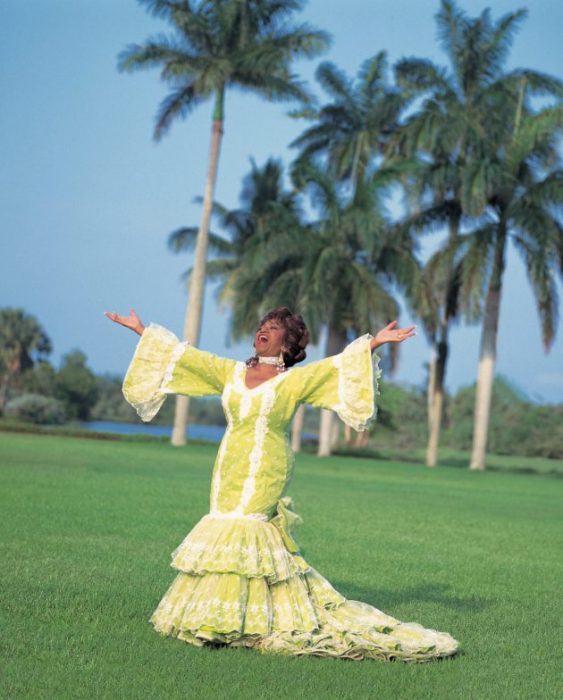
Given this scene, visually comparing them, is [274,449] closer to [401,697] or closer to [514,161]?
[401,697]

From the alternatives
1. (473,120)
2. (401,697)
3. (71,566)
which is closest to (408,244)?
(473,120)

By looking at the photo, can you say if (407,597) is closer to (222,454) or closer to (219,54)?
(222,454)

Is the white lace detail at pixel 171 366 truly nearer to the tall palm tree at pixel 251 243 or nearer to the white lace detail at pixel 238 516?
the white lace detail at pixel 238 516

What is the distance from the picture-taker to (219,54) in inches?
1587

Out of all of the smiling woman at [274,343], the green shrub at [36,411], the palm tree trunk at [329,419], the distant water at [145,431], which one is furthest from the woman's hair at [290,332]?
the green shrub at [36,411]

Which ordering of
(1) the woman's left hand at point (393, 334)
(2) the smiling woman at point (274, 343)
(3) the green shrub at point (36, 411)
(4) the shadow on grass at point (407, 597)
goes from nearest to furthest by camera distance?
(1) the woman's left hand at point (393, 334), (2) the smiling woman at point (274, 343), (4) the shadow on grass at point (407, 597), (3) the green shrub at point (36, 411)

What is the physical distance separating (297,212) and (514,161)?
37.2 ft

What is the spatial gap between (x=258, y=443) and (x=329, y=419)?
1350 inches

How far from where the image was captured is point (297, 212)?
152ft

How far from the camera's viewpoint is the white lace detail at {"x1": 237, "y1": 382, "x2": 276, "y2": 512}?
6332 millimetres

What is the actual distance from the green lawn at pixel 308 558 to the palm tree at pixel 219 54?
910 inches

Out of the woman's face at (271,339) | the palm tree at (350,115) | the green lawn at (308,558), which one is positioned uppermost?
the palm tree at (350,115)

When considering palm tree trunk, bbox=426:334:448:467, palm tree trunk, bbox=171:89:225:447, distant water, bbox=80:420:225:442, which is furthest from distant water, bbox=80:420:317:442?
palm tree trunk, bbox=426:334:448:467

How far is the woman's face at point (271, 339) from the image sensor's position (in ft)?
21.4
